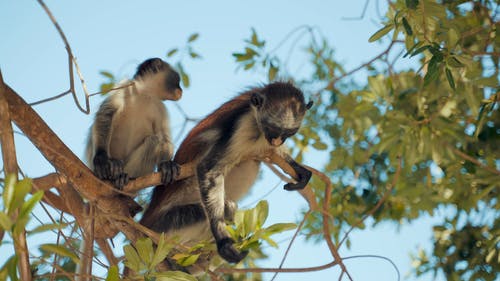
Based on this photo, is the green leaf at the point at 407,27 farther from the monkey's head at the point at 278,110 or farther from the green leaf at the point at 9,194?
the green leaf at the point at 9,194

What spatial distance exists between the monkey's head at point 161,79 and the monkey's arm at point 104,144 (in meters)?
0.79

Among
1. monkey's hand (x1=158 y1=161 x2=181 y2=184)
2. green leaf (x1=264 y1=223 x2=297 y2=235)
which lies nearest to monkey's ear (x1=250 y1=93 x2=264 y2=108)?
monkey's hand (x1=158 y1=161 x2=181 y2=184)

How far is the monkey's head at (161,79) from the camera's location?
8.56m

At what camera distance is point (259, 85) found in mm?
7984

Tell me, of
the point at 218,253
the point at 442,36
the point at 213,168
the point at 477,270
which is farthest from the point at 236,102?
the point at 477,270

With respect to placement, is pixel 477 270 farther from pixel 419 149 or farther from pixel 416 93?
pixel 416 93

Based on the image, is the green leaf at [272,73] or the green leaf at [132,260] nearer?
the green leaf at [132,260]

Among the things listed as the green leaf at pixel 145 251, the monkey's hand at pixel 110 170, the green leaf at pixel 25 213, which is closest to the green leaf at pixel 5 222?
the green leaf at pixel 25 213

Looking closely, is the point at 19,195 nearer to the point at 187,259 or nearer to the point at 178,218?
the point at 187,259

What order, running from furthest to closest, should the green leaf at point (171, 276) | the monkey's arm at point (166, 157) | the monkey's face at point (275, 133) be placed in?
the monkey's face at point (275, 133) → the monkey's arm at point (166, 157) → the green leaf at point (171, 276)

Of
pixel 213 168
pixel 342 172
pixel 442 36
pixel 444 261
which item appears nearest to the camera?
pixel 442 36

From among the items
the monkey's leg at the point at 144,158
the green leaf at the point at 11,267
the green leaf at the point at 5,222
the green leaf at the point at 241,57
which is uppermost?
the green leaf at the point at 241,57

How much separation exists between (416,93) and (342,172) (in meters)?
2.11

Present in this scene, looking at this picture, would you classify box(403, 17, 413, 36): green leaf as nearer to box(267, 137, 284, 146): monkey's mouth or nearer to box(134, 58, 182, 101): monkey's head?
box(267, 137, 284, 146): monkey's mouth
